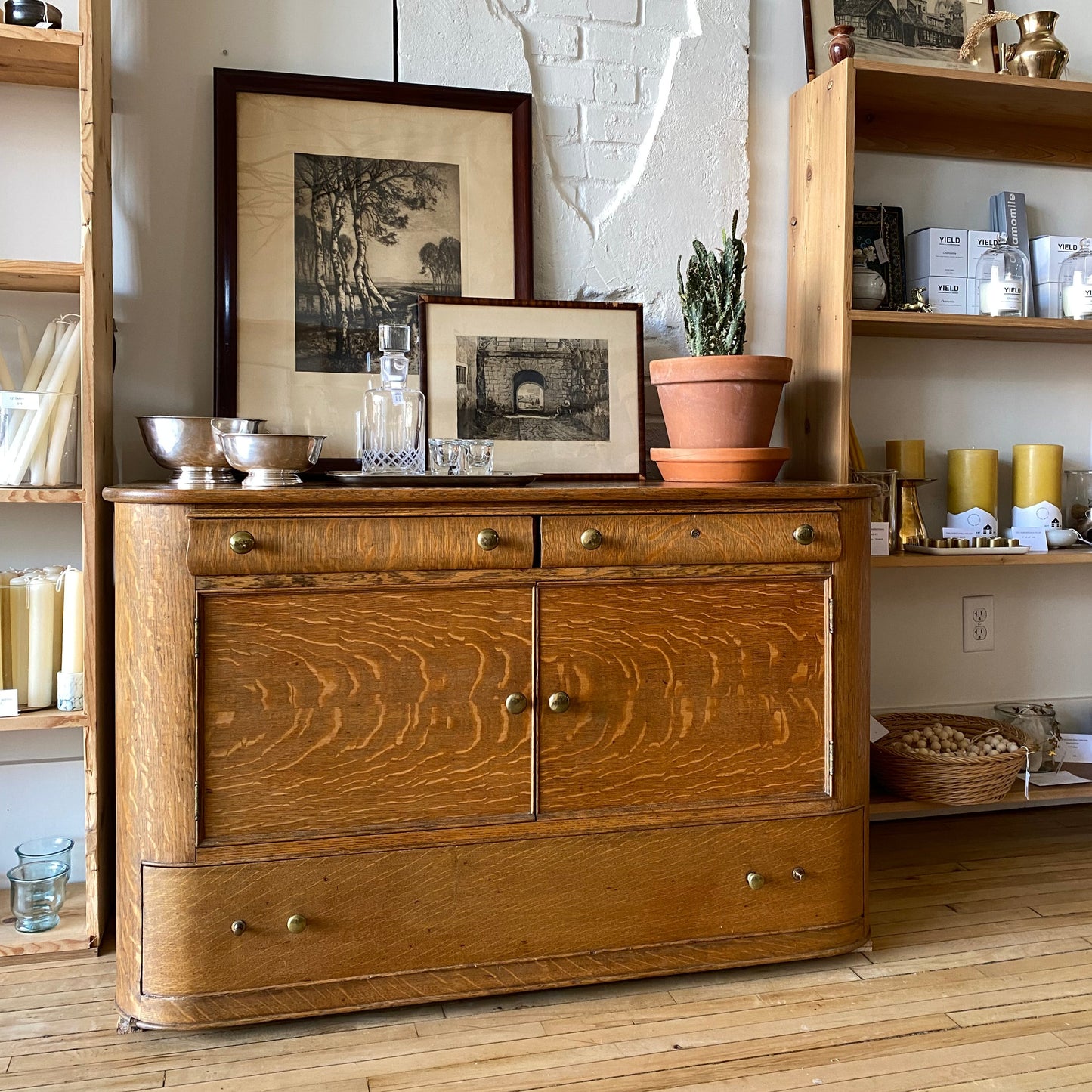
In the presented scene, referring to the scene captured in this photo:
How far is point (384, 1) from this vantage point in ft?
7.04

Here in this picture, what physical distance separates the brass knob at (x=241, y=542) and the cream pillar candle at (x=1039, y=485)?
178 centimetres

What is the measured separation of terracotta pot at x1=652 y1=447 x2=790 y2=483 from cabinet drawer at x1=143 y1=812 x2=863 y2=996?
0.65 meters

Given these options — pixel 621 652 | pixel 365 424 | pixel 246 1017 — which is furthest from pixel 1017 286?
pixel 246 1017

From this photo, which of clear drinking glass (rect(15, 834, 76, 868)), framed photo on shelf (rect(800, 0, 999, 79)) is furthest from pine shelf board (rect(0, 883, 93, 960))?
framed photo on shelf (rect(800, 0, 999, 79))

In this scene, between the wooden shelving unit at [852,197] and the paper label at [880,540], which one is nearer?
the wooden shelving unit at [852,197]

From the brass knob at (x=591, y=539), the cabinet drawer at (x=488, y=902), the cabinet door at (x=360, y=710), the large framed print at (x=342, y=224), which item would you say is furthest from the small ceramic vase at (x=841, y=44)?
the cabinet drawer at (x=488, y=902)

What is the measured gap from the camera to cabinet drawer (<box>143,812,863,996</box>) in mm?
1606

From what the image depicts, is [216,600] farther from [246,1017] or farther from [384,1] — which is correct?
[384,1]

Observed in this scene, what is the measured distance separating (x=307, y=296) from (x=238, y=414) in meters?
0.27

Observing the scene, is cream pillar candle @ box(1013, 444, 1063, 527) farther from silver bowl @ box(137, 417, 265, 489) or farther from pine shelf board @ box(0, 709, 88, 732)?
pine shelf board @ box(0, 709, 88, 732)

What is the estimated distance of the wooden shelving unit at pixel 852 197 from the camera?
217cm

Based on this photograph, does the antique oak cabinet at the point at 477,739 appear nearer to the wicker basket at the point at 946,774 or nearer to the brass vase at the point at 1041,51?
the wicker basket at the point at 946,774

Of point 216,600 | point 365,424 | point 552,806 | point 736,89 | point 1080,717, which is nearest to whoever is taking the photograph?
point 216,600

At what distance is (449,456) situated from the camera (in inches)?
75.0
